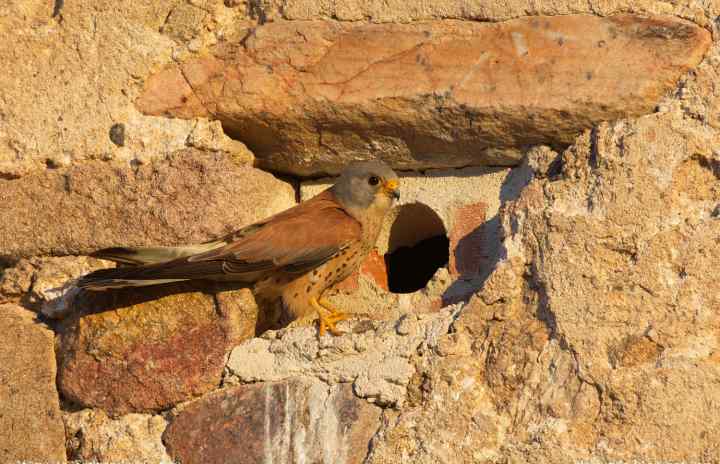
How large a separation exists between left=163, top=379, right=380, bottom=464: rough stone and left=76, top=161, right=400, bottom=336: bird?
240 millimetres

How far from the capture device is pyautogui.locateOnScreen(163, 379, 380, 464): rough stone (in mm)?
2758

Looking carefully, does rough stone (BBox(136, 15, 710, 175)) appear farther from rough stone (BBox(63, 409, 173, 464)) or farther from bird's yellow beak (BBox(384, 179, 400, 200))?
rough stone (BBox(63, 409, 173, 464))

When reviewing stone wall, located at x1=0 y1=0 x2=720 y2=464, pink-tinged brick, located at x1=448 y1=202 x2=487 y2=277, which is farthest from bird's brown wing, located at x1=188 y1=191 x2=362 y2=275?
pink-tinged brick, located at x1=448 y1=202 x2=487 y2=277

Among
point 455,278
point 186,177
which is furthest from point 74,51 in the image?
point 455,278

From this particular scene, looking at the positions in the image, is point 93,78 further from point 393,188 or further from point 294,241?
point 393,188

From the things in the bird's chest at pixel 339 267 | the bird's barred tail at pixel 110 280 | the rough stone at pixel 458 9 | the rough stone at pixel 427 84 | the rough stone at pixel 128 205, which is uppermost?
the rough stone at pixel 458 9

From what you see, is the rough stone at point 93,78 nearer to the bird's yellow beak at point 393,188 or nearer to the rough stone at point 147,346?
the rough stone at point 147,346

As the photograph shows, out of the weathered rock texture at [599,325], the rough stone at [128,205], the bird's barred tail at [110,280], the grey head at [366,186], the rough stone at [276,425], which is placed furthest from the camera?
the grey head at [366,186]

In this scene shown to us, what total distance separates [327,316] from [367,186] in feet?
1.46

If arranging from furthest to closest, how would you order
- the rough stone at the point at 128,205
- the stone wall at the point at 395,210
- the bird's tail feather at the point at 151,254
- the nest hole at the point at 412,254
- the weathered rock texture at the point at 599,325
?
the nest hole at the point at 412,254, the rough stone at the point at 128,205, the bird's tail feather at the point at 151,254, the stone wall at the point at 395,210, the weathered rock texture at the point at 599,325

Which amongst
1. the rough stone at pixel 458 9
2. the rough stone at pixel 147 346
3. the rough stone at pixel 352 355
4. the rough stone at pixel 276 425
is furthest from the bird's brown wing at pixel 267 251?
the rough stone at pixel 458 9

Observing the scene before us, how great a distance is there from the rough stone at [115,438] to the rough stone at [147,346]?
0.04 metres

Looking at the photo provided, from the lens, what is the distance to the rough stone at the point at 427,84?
9.27 feet

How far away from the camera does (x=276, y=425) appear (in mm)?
2865
